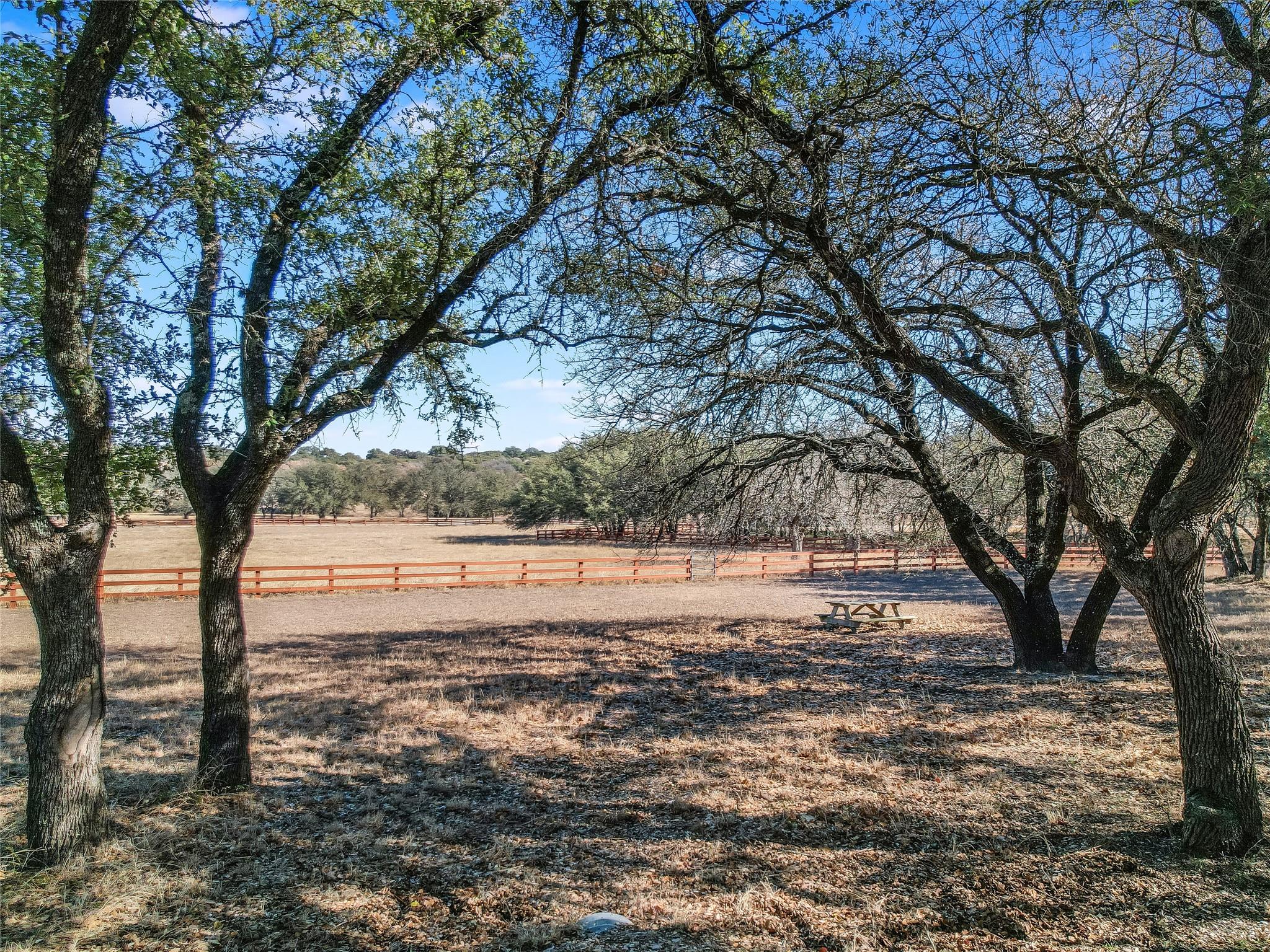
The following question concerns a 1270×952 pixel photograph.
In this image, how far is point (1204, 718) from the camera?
13.9ft

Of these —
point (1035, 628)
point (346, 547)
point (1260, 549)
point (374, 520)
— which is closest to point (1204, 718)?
point (1035, 628)

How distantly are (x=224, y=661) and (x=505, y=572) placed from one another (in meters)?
20.6

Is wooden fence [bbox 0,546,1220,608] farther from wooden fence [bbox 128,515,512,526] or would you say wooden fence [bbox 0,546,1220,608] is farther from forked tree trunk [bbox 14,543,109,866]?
wooden fence [bbox 128,515,512,526]

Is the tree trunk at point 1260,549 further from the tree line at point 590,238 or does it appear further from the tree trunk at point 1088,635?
the tree line at point 590,238

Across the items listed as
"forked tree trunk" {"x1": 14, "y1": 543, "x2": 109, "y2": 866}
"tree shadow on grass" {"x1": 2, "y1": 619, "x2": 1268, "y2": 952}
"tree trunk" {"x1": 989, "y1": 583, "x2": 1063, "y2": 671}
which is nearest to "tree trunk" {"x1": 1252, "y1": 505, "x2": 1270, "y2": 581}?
"tree trunk" {"x1": 989, "y1": 583, "x2": 1063, "y2": 671}

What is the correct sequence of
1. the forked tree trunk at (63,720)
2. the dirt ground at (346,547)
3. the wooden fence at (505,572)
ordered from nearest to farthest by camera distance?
the forked tree trunk at (63,720) → the wooden fence at (505,572) → the dirt ground at (346,547)

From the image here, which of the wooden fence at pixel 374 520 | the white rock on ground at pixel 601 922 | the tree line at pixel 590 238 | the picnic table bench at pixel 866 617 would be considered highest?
the tree line at pixel 590 238

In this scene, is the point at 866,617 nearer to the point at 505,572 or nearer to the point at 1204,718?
the point at 1204,718

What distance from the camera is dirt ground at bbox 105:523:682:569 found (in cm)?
3628

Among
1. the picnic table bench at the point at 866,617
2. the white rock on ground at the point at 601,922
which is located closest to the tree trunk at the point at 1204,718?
the white rock on ground at the point at 601,922

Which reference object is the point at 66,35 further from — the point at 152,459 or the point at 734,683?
the point at 734,683

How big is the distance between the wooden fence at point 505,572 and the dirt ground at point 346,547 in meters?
5.47

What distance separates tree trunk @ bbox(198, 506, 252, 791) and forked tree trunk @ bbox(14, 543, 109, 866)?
112cm

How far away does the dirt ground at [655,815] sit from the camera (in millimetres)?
3635
